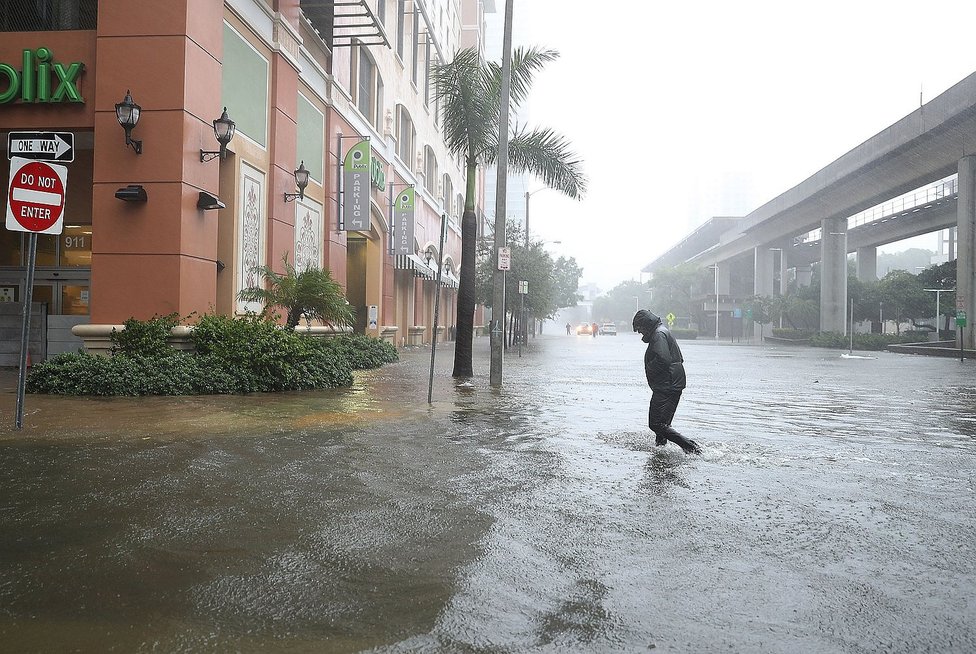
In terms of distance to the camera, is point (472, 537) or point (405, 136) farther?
point (405, 136)

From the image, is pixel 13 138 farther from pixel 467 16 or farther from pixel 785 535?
pixel 467 16

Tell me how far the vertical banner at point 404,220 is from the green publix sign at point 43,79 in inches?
669

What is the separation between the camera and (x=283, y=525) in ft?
17.4

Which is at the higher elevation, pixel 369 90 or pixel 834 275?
pixel 369 90

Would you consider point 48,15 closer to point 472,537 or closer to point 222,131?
point 222,131

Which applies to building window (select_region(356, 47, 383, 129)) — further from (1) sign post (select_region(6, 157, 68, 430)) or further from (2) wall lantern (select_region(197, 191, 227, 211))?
(1) sign post (select_region(6, 157, 68, 430))

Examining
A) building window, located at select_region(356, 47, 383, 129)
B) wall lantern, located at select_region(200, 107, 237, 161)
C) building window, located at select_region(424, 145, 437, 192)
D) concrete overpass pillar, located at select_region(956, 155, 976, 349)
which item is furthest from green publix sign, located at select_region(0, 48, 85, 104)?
concrete overpass pillar, located at select_region(956, 155, 976, 349)

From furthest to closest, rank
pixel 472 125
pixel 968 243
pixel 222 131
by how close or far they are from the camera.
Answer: pixel 968 243 → pixel 472 125 → pixel 222 131

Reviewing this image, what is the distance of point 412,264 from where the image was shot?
116 ft

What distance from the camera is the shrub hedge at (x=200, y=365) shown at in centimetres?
1277

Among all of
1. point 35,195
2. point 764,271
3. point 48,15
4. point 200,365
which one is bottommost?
point 200,365

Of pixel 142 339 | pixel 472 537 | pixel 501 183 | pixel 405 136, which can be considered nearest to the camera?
pixel 472 537

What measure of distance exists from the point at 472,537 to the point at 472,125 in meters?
15.2

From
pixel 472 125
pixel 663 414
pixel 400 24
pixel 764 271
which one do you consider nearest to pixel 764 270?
pixel 764 271
